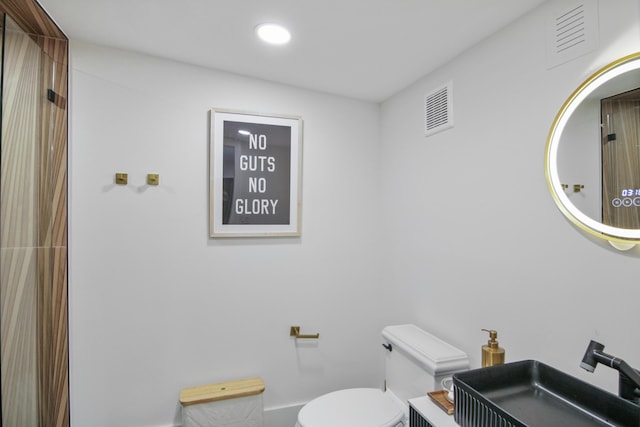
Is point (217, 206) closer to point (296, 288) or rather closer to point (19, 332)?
point (296, 288)

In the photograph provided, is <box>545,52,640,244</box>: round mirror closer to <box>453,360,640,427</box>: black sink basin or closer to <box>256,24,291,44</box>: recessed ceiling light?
<box>453,360,640,427</box>: black sink basin

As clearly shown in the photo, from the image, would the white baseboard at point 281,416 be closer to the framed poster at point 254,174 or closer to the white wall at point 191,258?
the white wall at point 191,258

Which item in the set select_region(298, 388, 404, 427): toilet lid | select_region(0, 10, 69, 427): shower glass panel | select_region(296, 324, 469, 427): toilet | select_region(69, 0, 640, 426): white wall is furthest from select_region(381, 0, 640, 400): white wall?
select_region(0, 10, 69, 427): shower glass panel

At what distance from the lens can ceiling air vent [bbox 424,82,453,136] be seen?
1.69 metres

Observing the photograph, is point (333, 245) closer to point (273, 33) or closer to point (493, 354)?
point (493, 354)

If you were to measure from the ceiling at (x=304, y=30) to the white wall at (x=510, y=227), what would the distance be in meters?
0.16

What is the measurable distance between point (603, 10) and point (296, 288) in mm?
1915

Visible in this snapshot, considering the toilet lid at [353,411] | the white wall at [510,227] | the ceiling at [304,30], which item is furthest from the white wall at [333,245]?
the toilet lid at [353,411]

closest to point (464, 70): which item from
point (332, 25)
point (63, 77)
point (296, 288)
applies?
point (332, 25)

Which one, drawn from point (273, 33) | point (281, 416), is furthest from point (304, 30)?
point (281, 416)

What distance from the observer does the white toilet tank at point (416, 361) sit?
4.78 feet

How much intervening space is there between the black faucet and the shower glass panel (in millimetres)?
1821

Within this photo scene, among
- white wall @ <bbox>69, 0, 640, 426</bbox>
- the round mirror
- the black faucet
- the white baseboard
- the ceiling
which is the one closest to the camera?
the black faucet

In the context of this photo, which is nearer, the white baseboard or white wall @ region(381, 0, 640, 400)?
white wall @ region(381, 0, 640, 400)
